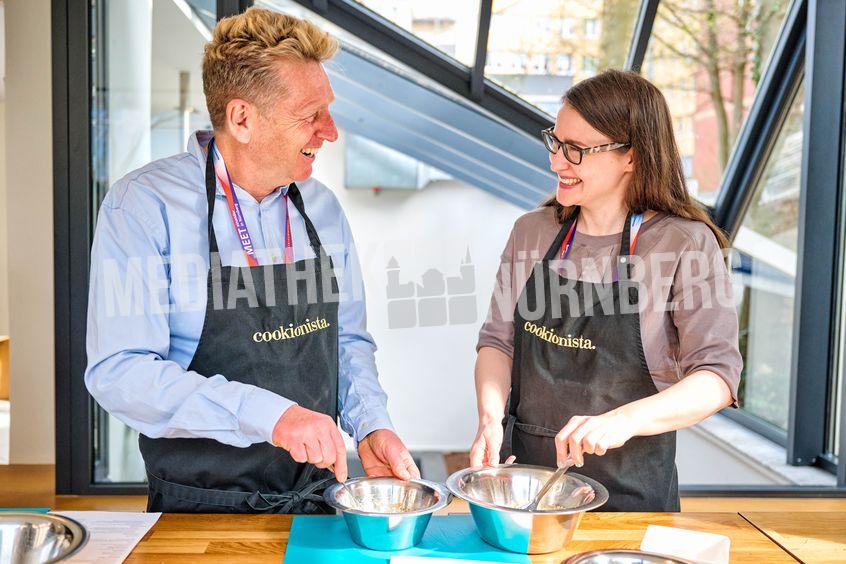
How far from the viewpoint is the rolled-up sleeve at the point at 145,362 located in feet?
5.01

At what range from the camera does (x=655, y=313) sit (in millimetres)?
1917

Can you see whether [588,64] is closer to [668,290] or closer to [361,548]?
[668,290]

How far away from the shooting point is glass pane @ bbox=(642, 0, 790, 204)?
3943mm

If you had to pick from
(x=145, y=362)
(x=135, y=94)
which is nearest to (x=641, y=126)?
(x=145, y=362)

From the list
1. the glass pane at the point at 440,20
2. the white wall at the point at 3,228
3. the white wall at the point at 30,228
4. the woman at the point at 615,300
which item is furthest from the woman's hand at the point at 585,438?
the glass pane at the point at 440,20

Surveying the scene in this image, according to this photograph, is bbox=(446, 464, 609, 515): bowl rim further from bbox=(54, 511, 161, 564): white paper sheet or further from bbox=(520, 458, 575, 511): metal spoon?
bbox=(54, 511, 161, 564): white paper sheet

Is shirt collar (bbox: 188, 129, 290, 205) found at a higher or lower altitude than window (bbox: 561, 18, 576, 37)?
lower

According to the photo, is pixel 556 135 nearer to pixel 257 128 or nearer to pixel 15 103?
pixel 257 128

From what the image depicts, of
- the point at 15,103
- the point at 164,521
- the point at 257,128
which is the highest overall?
the point at 15,103

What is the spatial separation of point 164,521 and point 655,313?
1129 mm

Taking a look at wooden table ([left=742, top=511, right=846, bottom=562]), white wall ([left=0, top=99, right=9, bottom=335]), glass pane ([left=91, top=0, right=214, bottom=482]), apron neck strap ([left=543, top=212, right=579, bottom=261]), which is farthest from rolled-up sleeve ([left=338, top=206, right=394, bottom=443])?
white wall ([left=0, top=99, right=9, bottom=335])

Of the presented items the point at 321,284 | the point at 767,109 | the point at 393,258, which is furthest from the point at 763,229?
the point at 393,258

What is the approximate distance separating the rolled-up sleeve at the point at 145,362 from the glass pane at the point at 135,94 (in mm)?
1604

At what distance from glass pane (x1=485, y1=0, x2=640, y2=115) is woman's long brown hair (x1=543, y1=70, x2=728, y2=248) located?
82.1 inches
